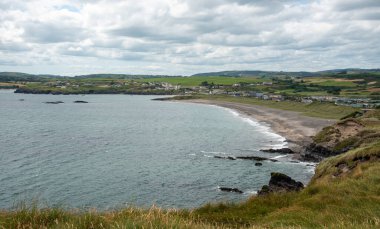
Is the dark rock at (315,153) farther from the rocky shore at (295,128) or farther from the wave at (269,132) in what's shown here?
the wave at (269,132)

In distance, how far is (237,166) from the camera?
176ft

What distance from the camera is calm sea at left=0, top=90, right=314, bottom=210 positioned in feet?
127

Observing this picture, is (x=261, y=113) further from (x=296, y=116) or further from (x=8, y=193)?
(x=8, y=193)

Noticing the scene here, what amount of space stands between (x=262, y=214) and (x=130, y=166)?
39.1 meters

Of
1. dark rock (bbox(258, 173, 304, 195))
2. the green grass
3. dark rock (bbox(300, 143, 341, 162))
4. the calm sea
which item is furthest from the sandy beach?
dark rock (bbox(258, 173, 304, 195))

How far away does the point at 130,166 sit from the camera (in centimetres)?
5475

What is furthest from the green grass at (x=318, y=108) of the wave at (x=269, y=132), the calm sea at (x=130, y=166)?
the calm sea at (x=130, y=166)

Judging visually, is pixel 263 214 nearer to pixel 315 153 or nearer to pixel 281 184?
pixel 281 184

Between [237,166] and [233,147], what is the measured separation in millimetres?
17157

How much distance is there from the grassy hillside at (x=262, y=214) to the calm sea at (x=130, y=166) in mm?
7146

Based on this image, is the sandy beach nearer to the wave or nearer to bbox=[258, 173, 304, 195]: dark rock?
the wave

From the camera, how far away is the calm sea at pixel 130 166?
38812 mm

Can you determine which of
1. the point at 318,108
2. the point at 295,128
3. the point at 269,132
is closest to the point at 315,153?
the point at 269,132

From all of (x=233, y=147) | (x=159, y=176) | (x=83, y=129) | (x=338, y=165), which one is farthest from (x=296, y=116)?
(x=338, y=165)
